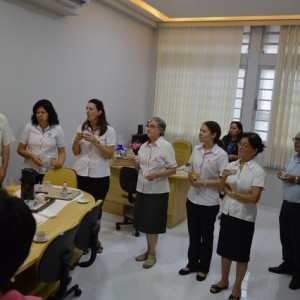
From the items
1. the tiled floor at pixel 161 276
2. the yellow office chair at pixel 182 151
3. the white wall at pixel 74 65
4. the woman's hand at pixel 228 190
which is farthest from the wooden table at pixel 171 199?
the woman's hand at pixel 228 190

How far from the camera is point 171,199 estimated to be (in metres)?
4.59

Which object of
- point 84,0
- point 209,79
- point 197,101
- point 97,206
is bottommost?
point 97,206

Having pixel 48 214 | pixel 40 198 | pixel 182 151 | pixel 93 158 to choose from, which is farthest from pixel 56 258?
pixel 182 151

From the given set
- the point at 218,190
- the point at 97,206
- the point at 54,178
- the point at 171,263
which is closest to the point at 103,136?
the point at 54,178

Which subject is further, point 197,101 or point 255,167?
point 197,101

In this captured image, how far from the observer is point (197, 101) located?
20.8 ft

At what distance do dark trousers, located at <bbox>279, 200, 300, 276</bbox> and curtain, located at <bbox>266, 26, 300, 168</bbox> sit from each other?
2.50 m

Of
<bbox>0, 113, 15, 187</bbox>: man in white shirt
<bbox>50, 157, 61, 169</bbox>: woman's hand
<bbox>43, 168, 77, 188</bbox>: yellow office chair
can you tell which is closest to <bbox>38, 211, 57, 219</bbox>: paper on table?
<bbox>43, 168, 77, 188</bbox>: yellow office chair

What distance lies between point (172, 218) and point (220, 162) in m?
1.76

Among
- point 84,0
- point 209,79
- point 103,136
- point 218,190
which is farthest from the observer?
point 209,79

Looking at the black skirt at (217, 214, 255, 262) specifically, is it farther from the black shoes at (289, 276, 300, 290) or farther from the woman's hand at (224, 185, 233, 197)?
the black shoes at (289, 276, 300, 290)

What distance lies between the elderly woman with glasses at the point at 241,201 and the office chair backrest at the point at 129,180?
1.54 m

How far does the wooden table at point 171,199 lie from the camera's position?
4586 mm

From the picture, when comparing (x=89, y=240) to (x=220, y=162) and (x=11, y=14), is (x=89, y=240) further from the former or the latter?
(x=11, y=14)
